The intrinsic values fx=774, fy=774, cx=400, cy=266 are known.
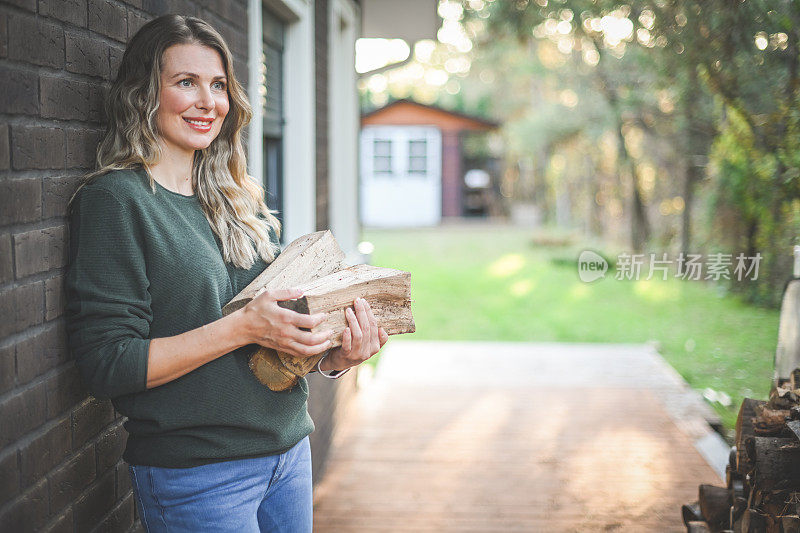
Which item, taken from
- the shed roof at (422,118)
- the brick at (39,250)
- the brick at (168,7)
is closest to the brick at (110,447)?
the brick at (39,250)

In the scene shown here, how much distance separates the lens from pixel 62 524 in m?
1.54

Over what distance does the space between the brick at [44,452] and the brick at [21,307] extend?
22 cm

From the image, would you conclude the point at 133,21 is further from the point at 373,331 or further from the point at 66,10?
the point at 373,331

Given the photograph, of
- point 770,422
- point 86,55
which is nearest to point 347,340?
point 86,55

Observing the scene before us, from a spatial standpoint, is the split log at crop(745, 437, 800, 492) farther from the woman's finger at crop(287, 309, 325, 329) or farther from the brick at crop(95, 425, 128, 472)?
the brick at crop(95, 425, 128, 472)

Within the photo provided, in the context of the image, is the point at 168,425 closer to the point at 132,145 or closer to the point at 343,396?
the point at 132,145

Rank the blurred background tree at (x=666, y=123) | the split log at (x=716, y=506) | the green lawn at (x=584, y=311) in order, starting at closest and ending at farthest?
the split log at (x=716, y=506), the blurred background tree at (x=666, y=123), the green lawn at (x=584, y=311)

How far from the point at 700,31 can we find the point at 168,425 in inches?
159

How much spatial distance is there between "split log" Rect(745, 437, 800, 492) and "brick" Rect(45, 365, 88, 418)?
1912 mm

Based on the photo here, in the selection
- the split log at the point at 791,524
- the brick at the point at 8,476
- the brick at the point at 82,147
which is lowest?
the split log at the point at 791,524

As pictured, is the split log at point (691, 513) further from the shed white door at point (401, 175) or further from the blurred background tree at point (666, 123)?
the shed white door at point (401, 175)

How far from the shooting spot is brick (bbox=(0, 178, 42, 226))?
1.30 metres

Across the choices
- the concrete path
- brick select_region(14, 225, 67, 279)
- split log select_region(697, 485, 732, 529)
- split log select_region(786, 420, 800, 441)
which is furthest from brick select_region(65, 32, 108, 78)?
split log select_region(697, 485, 732, 529)

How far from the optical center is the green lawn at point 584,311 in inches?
268
